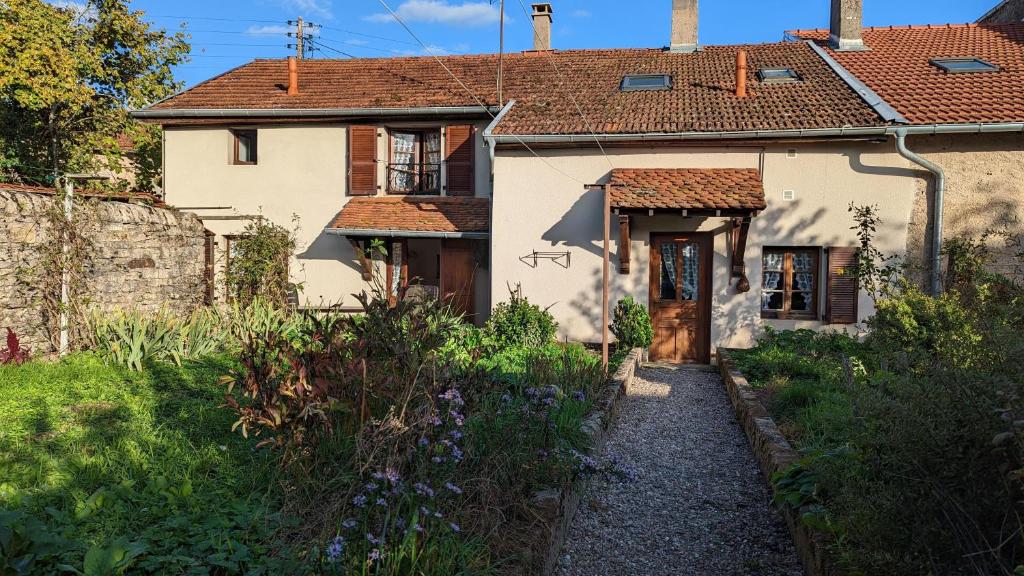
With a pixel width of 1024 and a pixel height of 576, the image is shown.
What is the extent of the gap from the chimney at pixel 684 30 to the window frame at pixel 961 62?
4624mm

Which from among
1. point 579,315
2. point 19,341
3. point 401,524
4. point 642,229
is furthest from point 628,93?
point 401,524

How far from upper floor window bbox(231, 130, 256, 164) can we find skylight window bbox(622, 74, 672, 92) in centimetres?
746

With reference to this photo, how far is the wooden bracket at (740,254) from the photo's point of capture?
10.6 meters

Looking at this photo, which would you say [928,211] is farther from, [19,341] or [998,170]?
[19,341]

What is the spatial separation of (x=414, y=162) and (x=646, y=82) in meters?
→ 4.75

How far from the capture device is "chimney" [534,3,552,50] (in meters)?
16.2

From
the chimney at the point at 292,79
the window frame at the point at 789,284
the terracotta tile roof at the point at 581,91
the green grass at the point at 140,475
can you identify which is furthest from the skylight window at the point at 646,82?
the green grass at the point at 140,475

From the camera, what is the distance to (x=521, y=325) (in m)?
10.5

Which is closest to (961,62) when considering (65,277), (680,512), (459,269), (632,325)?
(632,325)

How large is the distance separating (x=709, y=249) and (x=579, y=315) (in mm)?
2326

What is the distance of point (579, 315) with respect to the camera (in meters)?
11.5

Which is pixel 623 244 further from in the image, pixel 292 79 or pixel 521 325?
pixel 292 79

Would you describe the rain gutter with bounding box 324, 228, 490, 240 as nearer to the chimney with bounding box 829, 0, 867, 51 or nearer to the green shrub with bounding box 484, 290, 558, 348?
the green shrub with bounding box 484, 290, 558, 348

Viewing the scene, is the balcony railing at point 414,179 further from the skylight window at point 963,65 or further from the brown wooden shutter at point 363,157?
the skylight window at point 963,65
